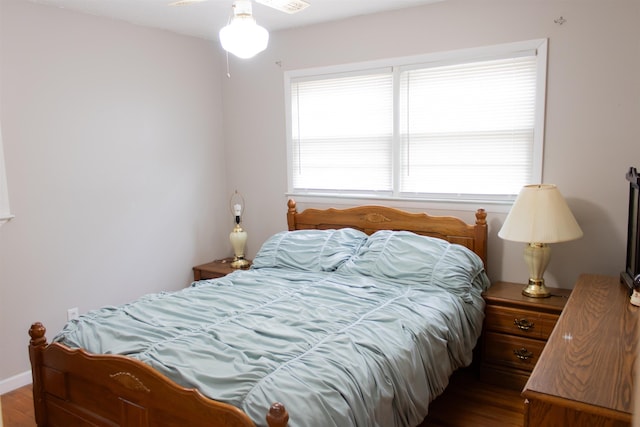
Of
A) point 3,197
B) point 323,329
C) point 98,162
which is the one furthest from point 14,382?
point 323,329

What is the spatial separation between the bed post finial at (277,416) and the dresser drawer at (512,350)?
6.16 ft

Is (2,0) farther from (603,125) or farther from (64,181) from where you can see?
(603,125)

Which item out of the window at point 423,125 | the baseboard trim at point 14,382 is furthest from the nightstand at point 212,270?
the baseboard trim at point 14,382

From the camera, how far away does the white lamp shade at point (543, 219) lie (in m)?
2.79

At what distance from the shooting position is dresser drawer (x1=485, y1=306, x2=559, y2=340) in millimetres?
2805

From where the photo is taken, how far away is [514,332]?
292 centimetres

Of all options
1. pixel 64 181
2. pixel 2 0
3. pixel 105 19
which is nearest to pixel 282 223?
pixel 64 181

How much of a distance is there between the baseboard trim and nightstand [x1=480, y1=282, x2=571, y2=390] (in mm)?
2852

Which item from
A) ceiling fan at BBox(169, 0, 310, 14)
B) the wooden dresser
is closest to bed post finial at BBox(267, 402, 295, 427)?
the wooden dresser

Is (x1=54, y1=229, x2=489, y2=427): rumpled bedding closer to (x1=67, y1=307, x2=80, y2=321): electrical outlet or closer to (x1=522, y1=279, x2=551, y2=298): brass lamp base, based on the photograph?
(x1=522, y1=279, x2=551, y2=298): brass lamp base

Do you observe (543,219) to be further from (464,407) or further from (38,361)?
(38,361)

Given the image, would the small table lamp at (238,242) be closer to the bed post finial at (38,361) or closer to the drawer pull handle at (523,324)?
the bed post finial at (38,361)

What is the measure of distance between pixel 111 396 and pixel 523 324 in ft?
7.17

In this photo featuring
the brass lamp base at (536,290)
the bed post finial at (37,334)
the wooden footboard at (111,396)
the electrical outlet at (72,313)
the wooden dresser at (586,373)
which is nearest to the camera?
the wooden dresser at (586,373)
